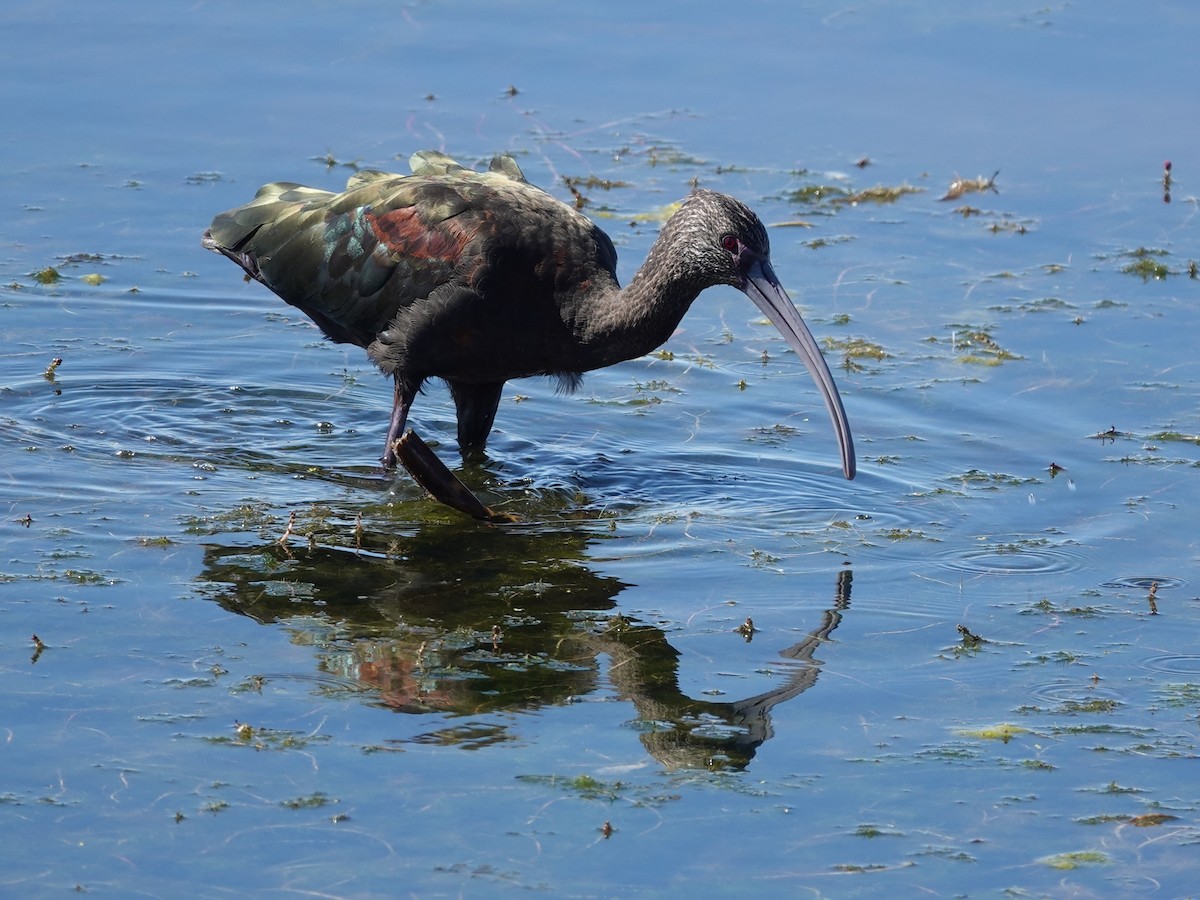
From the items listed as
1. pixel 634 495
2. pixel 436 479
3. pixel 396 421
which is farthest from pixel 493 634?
pixel 396 421

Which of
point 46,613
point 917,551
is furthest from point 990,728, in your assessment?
point 46,613

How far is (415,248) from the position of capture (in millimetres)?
8242

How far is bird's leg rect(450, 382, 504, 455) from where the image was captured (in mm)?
8719

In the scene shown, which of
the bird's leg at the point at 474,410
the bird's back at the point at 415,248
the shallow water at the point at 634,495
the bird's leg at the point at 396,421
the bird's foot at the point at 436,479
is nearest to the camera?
the shallow water at the point at 634,495

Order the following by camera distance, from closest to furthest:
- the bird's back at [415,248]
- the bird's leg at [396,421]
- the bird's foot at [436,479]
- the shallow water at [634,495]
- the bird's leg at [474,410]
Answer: the shallow water at [634,495], the bird's foot at [436,479], the bird's back at [415,248], the bird's leg at [396,421], the bird's leg at [474,410]

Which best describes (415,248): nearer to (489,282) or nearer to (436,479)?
(489,282)

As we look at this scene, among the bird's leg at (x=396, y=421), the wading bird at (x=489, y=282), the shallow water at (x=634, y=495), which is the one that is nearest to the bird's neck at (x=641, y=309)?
the wading bird at (x=489, y=282)

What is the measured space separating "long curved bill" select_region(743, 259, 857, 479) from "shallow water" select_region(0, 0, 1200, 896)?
0.38 meters

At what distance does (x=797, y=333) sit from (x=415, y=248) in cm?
166

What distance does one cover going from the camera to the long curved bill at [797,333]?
782cm

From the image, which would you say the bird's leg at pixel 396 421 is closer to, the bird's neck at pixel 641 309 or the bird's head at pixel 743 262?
the bird's neck at pixel 641 309

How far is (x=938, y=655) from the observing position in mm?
6691

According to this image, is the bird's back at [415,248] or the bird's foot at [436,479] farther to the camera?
the bird's back at [415,248]

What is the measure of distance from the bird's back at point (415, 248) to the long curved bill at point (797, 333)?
0.63 meters
